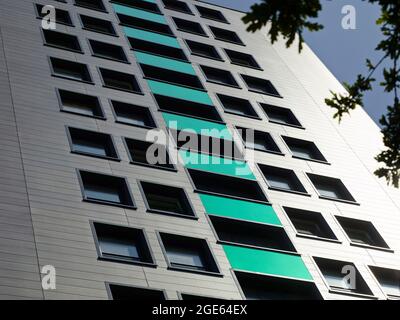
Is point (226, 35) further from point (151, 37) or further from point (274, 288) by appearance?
point (274, 288)

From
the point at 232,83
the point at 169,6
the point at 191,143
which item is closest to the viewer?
the point at 191,143

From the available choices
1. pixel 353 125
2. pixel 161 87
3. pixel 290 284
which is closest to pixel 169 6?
pixel 161 87

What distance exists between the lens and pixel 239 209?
20656mm

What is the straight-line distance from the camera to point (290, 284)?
1856 cm

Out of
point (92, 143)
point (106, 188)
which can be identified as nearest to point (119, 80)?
point (92, 143)

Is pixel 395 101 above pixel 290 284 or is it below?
below

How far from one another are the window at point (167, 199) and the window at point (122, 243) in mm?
1869

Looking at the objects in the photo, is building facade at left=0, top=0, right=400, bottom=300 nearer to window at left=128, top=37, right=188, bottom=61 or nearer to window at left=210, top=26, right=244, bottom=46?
window at left=128, top=37, right=188, bottom=61

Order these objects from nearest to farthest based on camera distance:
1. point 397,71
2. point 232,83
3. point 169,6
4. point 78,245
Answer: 1. point 397,71
2. point 78,245
3. point 232,83
4. point 169,6

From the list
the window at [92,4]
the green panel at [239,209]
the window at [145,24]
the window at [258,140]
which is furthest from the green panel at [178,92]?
the window at [92,4]

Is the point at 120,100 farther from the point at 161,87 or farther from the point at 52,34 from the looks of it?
the point at 52,34

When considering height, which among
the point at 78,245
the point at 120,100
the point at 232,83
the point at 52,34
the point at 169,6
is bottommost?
the point at 78,245

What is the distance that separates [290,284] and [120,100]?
10.5 metres

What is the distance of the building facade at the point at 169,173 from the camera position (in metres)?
16.2
